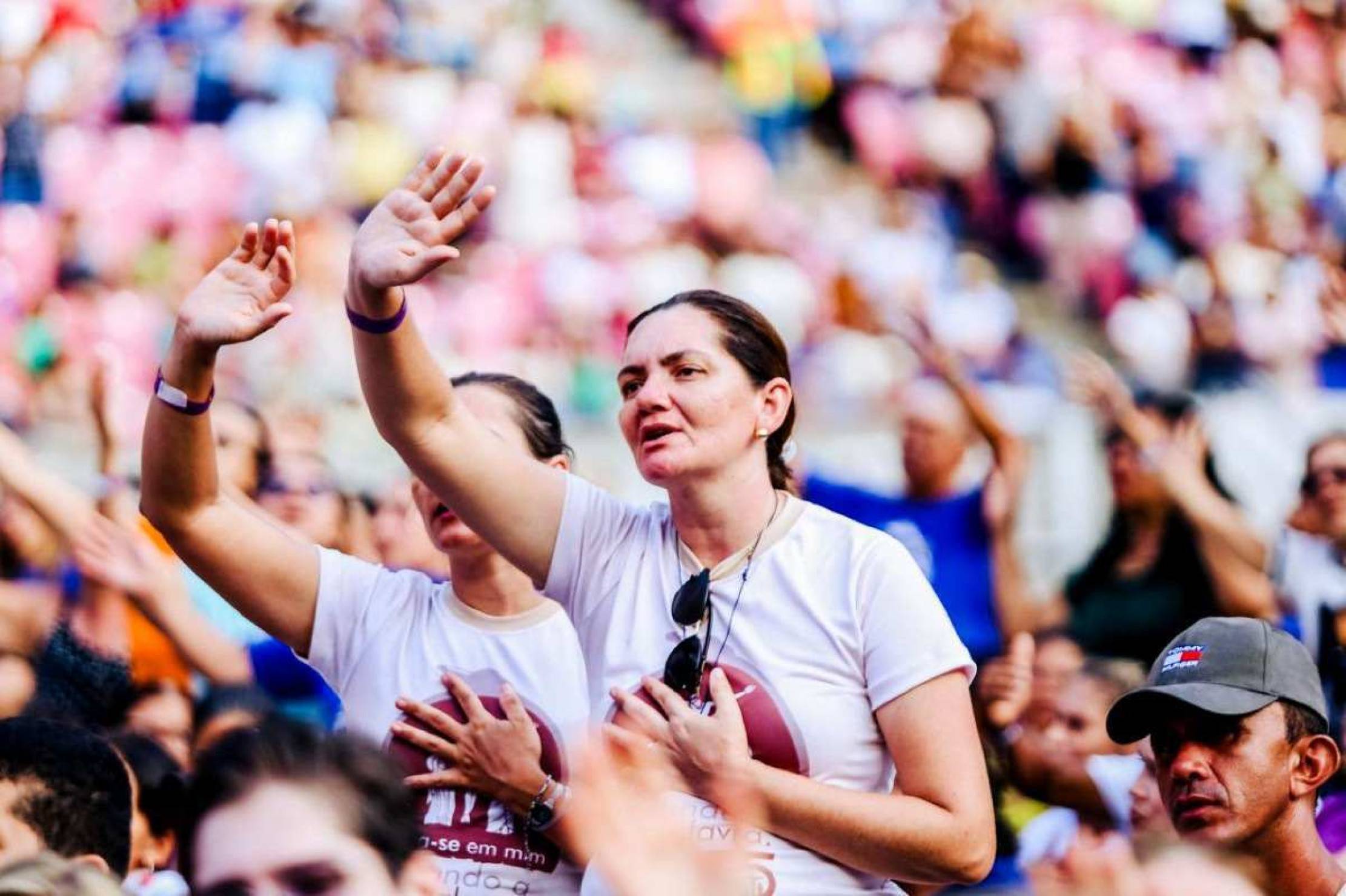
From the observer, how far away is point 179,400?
3014 millimetres

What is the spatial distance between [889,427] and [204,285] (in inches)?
193

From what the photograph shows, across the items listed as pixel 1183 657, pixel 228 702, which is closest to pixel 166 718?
pixel 228 702

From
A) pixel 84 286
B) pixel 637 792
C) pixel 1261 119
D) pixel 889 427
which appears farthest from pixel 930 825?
pixel 1261 119

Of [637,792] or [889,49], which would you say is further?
[889,49]

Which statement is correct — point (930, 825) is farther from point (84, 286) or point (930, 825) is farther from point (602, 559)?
point (84, 286)

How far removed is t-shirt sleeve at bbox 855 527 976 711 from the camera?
111 inches

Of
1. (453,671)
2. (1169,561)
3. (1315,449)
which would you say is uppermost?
(453,671)

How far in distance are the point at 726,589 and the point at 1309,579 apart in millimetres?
2631

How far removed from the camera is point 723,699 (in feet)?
9.07

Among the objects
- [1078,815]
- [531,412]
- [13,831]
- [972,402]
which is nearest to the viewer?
[13,831]

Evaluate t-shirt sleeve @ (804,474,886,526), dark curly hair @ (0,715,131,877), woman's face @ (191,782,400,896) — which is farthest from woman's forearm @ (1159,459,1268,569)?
woman's face @ (191,782,400,896)

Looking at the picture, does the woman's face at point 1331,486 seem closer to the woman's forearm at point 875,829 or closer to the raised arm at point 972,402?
the raised arm at point 972,402

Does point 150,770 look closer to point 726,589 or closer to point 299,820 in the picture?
point 726,589

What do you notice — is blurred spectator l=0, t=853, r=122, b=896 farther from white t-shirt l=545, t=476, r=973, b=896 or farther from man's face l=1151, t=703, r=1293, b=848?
man's face l=1151, t=703, r=1293, b=848
